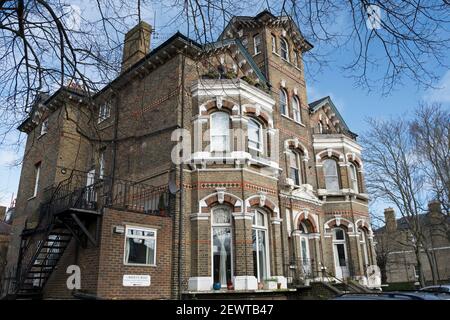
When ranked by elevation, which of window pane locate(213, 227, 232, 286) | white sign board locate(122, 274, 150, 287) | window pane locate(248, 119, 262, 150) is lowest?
white sign board locate(122, 274, 150, 287)

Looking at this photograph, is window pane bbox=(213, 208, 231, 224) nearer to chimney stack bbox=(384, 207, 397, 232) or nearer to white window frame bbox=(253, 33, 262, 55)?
white window frame bbox=(253, 33, 262, 55)

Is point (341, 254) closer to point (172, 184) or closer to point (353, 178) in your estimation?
point (353, 178)

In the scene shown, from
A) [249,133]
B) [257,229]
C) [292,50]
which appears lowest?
[257,229]

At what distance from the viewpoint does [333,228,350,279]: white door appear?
1902cm

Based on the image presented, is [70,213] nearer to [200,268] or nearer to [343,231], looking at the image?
[200,268]

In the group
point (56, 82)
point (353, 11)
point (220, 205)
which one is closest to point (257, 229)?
point (220, 205)

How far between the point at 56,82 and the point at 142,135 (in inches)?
382

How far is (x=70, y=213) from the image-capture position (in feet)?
38.7

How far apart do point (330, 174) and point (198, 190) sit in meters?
9.51

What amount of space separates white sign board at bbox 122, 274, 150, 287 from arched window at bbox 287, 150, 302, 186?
29.6 feet

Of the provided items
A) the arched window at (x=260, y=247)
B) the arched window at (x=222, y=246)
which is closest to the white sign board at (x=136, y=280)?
the arched window at (x=222, y=246)

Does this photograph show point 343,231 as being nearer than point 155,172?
No

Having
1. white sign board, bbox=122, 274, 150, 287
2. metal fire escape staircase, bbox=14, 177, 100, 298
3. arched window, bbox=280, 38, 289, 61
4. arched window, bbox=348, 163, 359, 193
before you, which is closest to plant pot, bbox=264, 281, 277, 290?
white sign board, bbox=122, 274, 150, 287

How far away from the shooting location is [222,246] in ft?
45.6
